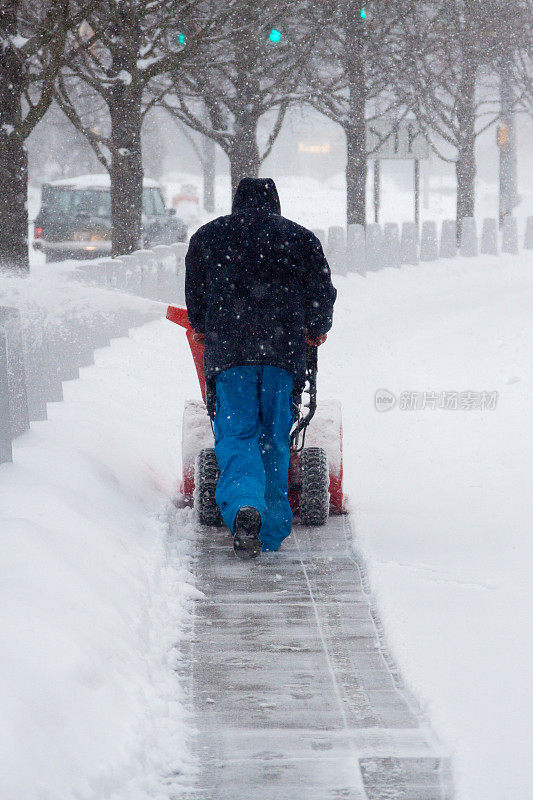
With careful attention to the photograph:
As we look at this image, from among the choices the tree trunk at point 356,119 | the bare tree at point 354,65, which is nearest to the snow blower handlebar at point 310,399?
the bare tree at point 354,65

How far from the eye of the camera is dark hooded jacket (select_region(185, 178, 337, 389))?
5094 mm

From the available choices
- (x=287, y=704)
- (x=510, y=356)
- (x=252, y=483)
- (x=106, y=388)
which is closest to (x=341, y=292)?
(x=510, y=356)

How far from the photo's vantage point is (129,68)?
15.3 meters

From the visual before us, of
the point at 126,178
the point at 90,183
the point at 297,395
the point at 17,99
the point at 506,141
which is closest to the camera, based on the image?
the point at 297,395

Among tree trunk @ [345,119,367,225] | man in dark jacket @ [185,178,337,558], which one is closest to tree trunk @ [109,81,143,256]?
tree trunk @ [345,119,367,225]

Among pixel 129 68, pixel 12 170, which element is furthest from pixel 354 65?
pixel 12 170

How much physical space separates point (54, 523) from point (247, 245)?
5.14 ft

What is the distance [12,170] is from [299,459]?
6267mm

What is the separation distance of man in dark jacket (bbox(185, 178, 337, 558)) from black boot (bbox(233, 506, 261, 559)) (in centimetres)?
8

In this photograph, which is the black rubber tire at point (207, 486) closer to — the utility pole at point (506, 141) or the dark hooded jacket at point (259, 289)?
the dark hooded jacket at point (259, 289)

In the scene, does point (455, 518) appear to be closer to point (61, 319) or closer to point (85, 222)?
point (61, 319)

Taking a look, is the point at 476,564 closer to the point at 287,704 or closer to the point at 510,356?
the point at 287,704

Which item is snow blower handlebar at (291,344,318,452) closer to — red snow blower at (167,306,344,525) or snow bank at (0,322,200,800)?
red snow blower at (167,306,344,525)

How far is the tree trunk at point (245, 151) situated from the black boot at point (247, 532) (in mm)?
15898
